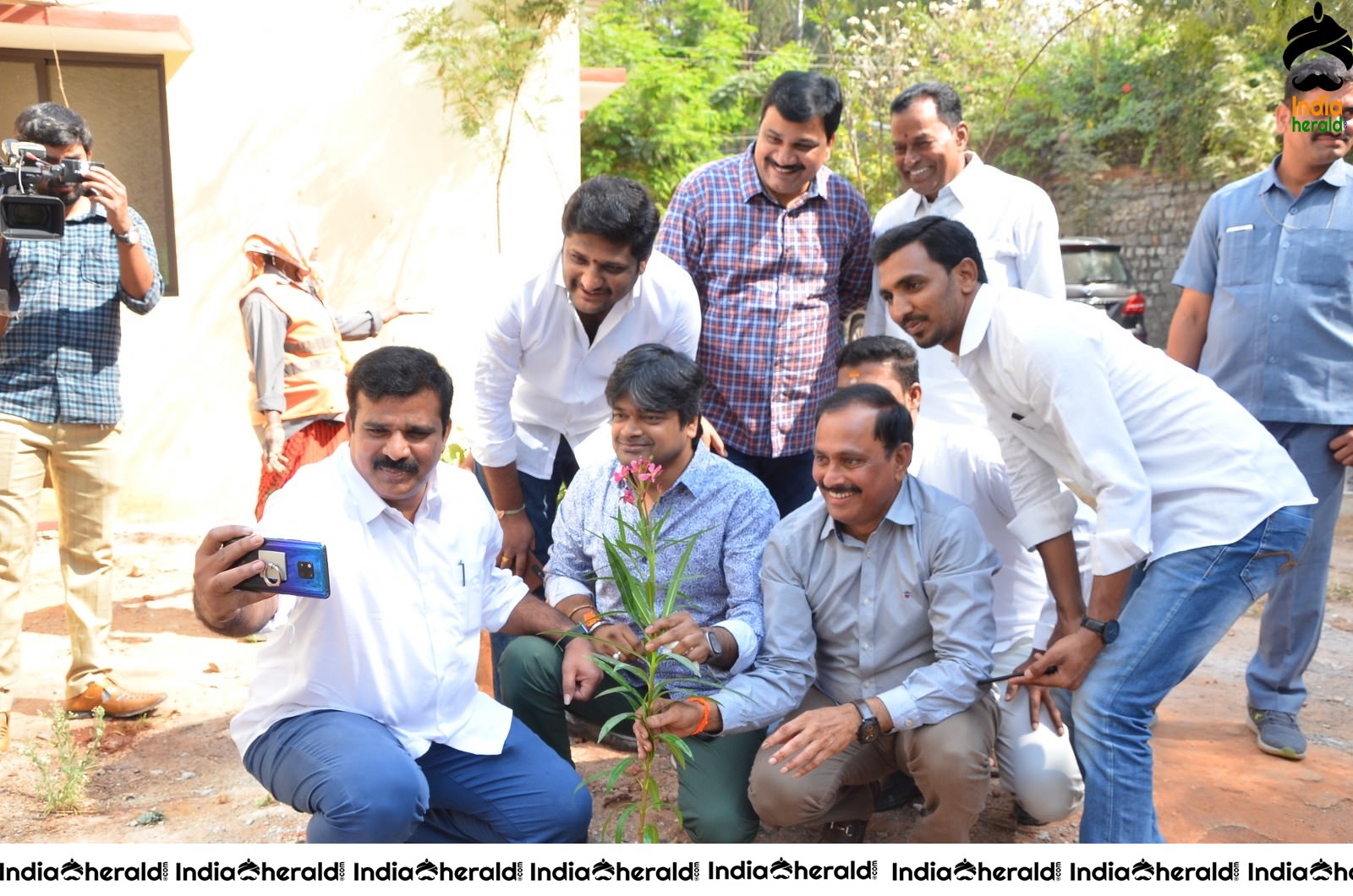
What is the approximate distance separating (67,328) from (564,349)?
1975mm

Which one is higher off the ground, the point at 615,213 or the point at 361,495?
the point at 615,213

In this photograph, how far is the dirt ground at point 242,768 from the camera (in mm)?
3404

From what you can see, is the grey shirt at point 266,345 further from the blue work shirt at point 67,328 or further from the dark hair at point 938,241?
the dark hair at point 938,241

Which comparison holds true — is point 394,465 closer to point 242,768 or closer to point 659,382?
point 659,382

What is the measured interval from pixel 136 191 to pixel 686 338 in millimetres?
5085

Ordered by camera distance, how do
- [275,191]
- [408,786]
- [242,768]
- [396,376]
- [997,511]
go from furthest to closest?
[275,191] → [242,768] → [997,511] → [396,376] → [408,786]

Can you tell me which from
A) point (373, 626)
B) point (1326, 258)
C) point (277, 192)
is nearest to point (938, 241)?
point (373, 626)

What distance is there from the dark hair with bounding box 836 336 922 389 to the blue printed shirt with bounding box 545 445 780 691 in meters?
0.59

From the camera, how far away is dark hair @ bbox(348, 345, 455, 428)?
8.90ft

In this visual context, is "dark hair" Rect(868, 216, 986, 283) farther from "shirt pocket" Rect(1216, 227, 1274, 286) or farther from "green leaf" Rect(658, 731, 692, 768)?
"shirt pocket" Rect(1216, 227, 1274, 286)

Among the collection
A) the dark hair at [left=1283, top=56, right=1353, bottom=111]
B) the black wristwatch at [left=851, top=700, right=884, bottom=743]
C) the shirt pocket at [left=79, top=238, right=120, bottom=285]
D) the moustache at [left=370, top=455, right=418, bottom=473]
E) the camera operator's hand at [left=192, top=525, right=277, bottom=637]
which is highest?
the dark hair at [left=1283, top=56, right=1353, bottom=111]

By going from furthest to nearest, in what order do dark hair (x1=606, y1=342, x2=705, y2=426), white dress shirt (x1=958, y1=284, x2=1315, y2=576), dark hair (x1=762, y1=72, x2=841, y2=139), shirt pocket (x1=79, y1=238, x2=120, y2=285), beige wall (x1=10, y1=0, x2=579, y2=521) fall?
beige wall (x1=10, y1=0, x2=579, y2=521) → shirt pocket (x1=79, y1=238, x2=120, y2=285) → dark hair (x1=762, y1=72, x2=841, y2=139) → dark hair (x1=606, y1=342, x2=705, y2=426) → white dress shirt (x1=958, y1=284, x2=1315, y2=576)

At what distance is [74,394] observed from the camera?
13.6 feet

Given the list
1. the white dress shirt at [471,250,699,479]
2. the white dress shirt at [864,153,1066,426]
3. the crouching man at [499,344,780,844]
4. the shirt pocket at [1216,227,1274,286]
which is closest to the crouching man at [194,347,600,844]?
the crouching man at [499,344,780,844]
